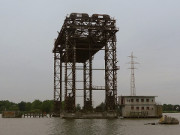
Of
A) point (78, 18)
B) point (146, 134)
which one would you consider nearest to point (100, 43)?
point (78, 18)

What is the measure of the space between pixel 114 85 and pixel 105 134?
1353 inches

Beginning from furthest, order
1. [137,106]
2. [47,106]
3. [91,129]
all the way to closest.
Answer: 1. [47,106]
2. [137,106]
3. [91,129]

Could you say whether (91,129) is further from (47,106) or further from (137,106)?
(47,106)

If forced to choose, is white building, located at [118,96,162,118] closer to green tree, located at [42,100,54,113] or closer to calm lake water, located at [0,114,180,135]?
calm lake water, located at [0,114,180,135]

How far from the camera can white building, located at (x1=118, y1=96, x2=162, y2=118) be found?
80.0 meters

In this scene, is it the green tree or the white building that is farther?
the green tree

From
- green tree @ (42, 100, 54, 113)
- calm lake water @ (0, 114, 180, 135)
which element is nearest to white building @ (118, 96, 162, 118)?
calm lake water @ (0, 114, 180, 135)

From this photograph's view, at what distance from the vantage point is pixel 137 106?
263 feet

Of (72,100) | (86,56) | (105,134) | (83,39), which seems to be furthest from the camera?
(86,56)

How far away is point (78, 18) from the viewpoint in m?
72.5

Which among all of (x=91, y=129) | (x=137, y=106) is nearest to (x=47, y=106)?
(x=137, y=106)

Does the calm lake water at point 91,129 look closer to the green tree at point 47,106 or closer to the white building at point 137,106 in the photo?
the white building at point 137,106

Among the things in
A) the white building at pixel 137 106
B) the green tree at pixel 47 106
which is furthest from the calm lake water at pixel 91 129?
the green tree at pixel 47 106

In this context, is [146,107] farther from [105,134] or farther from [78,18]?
[105,134]
